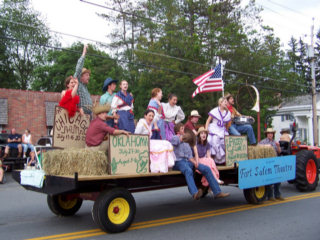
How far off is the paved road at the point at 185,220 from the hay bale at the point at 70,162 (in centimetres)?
108

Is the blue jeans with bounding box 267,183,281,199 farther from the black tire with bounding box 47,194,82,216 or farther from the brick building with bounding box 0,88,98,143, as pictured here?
the brick building with bounding box 0,88,98,143

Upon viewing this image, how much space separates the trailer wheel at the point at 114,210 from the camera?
5680 mm

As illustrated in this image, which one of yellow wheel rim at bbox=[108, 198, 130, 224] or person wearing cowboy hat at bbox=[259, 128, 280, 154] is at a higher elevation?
person wearing cowboy hat at bbox=[259, 128, 280, 154]

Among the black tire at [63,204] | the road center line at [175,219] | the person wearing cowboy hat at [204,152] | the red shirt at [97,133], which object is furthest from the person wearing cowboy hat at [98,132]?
the person wearing cowboy hat at [204,152]

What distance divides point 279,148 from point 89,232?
20.3 ft

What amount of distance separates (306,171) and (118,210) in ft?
23.2

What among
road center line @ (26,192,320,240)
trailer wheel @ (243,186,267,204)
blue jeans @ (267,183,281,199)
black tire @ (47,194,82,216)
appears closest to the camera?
road center line @ (26,192,320,240)

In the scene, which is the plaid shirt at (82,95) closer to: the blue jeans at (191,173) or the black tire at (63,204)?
the black tire at (63,204)

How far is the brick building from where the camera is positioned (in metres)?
24.3

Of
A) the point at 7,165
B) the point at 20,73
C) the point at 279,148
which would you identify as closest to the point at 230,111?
the point at 279,148

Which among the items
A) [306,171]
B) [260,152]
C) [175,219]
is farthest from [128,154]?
[306,171]

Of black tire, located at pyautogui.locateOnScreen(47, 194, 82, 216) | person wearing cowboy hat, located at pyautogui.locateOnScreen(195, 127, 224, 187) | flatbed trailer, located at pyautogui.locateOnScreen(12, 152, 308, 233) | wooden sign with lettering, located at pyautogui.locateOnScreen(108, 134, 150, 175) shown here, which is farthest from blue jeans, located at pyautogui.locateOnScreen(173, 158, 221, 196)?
black tire, located at pyautogui.locateOnScreen(47, 194, 82, 216)

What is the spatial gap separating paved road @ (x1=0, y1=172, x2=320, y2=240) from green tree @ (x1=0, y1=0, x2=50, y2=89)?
39809 mm

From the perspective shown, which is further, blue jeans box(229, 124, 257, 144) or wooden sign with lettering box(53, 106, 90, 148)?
blue jeans box(229, 124, 257, 144)
